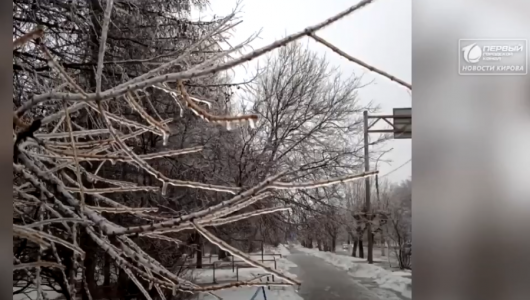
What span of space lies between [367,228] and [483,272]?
17.7 inches

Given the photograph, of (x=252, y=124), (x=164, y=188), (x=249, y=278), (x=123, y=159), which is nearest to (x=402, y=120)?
(x=252, y=124)

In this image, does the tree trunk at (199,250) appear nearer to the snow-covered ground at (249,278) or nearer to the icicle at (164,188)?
the snow-covered ground at (249,278)

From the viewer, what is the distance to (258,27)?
1.54m

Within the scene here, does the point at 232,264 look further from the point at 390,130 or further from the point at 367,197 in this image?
the point at 390,130

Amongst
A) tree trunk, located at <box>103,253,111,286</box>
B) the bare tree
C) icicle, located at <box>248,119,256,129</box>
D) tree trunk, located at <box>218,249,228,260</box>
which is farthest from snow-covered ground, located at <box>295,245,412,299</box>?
tree trunk, located at <box>103,253,111,286</box>

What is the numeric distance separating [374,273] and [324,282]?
19 cm

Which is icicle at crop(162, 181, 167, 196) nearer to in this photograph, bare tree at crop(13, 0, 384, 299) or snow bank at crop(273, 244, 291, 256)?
bare tree at crop(13, 0, 384, 299)

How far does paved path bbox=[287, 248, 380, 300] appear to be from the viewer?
1562 mm

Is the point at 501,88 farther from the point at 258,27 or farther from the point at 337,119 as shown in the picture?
the point at 258,27

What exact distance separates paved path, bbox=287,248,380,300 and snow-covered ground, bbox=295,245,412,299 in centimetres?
2

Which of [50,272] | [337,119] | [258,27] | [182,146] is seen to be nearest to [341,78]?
[337,119]

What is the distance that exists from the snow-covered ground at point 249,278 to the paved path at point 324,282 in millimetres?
35

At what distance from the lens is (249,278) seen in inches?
60.0

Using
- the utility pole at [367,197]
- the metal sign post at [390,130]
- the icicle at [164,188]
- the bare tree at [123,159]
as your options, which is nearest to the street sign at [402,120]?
the metal sign post at [390,130]
